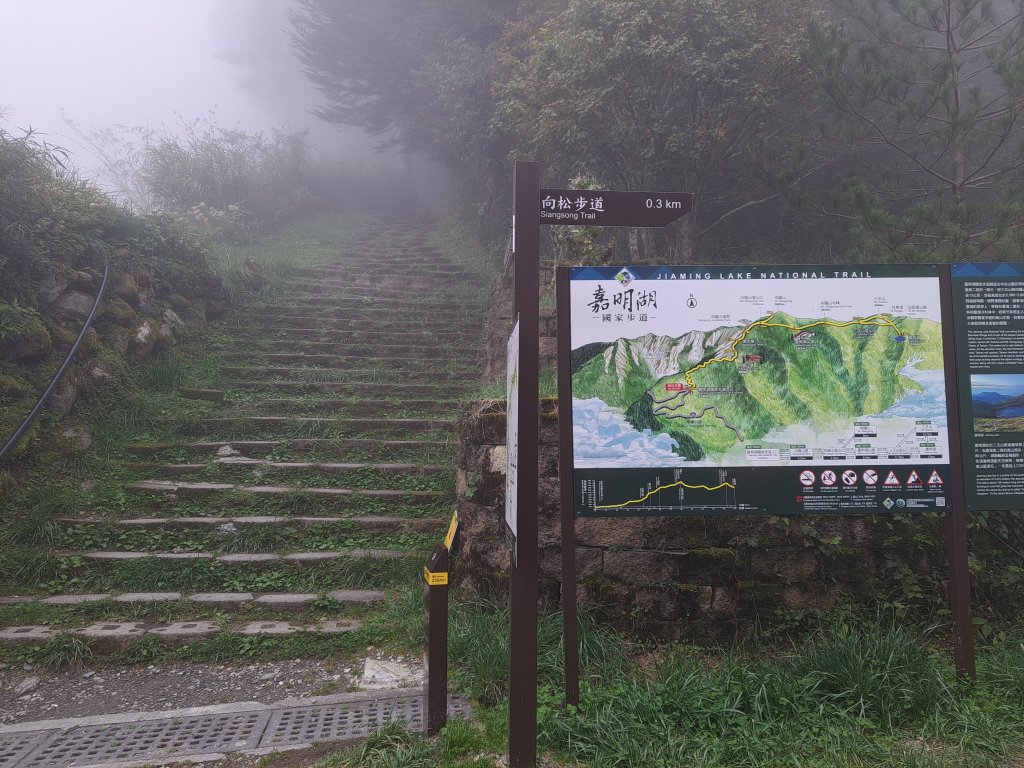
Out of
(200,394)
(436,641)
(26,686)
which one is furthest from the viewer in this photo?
(200,394)

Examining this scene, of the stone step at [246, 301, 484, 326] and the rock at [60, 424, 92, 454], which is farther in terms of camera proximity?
the stone step at [246, 301, 484, 326]

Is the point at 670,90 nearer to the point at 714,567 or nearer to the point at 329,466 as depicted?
the point at 329,466

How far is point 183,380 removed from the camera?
7.11 meters

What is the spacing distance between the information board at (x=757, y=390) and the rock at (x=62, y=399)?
5.08 metres

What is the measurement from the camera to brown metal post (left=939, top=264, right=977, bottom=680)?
9.74 feet

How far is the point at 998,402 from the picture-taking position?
313cm

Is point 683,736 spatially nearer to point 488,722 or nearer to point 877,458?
point 488,722

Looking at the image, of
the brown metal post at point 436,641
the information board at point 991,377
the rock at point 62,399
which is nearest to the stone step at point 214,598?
the brown metal post at point 436,641

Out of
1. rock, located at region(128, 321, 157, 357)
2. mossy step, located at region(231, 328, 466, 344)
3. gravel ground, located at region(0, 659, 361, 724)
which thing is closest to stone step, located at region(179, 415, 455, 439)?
rock, located at region(128, 321, 157, 357)

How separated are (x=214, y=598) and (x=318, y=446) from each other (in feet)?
6.78

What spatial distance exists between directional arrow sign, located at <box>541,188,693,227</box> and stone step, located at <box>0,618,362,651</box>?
2.90 metres

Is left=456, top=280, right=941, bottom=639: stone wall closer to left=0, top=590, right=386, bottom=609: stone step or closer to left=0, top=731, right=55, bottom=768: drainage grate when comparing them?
left=0, top=590, right=386, bottom=609: stone step

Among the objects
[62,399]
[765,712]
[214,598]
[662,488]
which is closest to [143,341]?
[62,399]

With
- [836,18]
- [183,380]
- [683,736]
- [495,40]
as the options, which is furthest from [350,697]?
[495,40]
